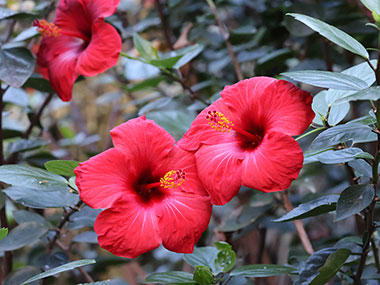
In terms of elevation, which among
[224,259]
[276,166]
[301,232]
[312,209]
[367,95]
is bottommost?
[301,232]

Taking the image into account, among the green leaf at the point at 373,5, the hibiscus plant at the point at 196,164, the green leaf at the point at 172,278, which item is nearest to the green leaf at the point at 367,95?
the hibiscus plant at the point at 196,164

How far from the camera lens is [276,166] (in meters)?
0.61

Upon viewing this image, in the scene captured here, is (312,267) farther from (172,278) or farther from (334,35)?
(334,35)

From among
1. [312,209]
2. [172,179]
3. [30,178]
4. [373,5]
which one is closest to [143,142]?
[172,179]

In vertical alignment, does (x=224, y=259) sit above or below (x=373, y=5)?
below

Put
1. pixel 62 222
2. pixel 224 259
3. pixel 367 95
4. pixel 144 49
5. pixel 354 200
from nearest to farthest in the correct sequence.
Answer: pixel 367 95 → pixel 354 200 → pixel 224 259 → pixel 62 222 → pixel 144 49

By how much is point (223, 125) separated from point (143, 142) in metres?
0.13

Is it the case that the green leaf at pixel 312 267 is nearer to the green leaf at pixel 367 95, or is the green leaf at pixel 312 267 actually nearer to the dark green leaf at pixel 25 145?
the green leaf at pixel 367 95

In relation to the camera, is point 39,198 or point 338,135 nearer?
point 338,135

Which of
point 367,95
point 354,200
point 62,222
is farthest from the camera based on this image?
point 62,222

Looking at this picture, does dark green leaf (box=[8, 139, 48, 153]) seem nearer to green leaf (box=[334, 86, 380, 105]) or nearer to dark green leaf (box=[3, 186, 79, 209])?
dark green leaf (box=[3, 186, 79, 209])

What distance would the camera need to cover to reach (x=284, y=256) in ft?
4.58

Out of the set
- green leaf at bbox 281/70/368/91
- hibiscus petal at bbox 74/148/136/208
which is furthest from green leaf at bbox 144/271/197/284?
green leaf at bbox 281/70/368/91

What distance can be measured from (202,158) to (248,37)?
2.14 feet
